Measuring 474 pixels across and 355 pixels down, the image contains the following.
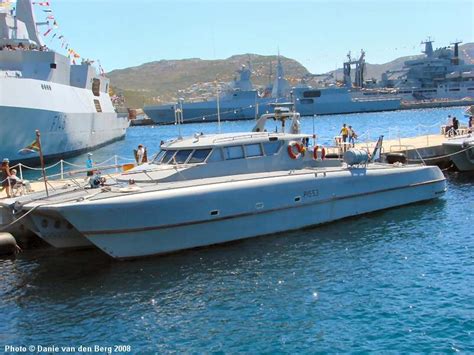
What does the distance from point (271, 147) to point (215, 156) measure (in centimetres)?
212

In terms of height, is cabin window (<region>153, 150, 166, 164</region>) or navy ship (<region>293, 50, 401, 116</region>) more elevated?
navy ship (<region>293, 50, 401, 116</region>)

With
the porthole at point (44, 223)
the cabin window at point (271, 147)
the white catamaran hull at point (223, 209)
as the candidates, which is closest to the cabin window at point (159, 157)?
the white catamaran hull at point (223, 209)

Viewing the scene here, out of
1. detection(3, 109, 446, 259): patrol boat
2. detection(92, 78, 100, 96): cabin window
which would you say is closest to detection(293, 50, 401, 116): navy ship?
detection(92, 78, 100, 96): cabin window

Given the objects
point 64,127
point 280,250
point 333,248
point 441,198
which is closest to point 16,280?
point 280,250

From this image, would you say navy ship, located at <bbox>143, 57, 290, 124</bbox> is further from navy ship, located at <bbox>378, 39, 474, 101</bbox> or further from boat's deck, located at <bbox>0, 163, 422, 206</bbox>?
boat's deck, located at <bbox>0, 163, 422, 206</bbox>

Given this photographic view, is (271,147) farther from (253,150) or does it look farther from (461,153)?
(461,153)

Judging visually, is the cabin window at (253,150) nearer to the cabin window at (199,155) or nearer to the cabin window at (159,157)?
the cabin window at (199,155)

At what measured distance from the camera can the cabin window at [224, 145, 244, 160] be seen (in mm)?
15836

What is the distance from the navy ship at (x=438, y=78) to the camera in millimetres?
131375

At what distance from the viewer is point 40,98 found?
34.4 m

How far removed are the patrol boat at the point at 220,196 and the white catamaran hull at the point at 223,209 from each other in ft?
0.08

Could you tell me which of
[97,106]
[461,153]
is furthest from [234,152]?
[97,106]

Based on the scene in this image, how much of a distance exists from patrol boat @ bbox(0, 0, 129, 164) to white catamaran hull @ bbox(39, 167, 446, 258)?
2066 centimetres

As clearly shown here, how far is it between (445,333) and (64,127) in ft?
110
